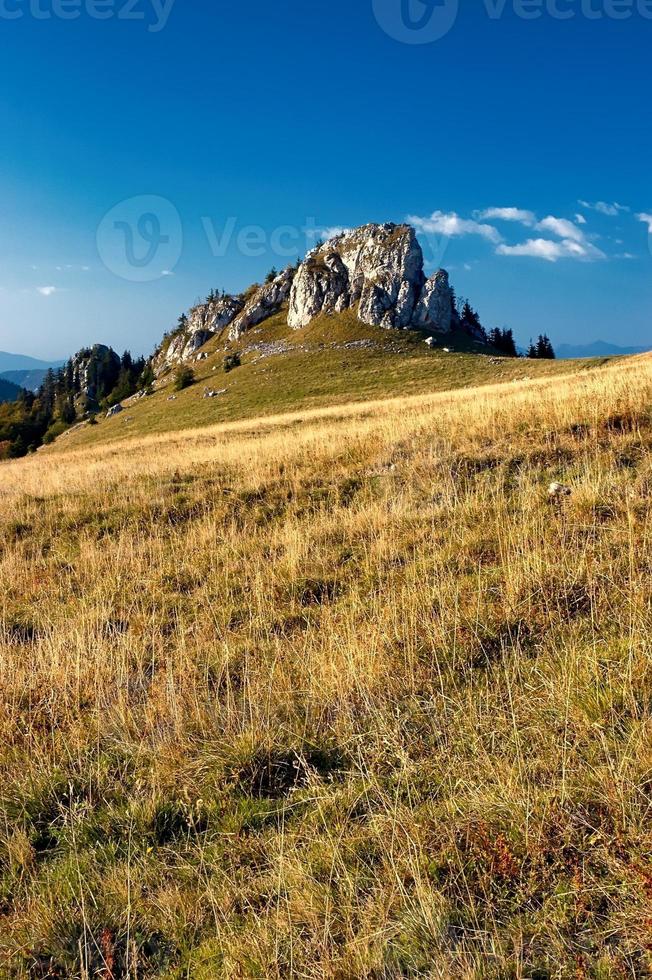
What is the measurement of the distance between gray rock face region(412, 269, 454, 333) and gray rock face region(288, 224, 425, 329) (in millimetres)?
1492

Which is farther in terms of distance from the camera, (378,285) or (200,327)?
(200,327)

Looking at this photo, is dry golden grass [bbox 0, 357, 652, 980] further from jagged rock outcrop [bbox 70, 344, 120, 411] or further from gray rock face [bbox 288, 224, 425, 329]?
jagged rock outcrop [bbox 70, 344, 120, 411]

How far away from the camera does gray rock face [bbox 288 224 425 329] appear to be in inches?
3371

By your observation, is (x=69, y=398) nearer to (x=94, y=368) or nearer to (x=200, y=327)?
(x=94, y=368)

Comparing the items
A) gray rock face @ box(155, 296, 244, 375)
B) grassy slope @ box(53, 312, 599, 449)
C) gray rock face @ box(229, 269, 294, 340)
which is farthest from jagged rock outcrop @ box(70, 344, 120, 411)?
grassy slope @ box(53, 312, 599, 449)

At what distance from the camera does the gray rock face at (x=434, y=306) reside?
86.0 metres

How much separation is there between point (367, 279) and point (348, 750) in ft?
315

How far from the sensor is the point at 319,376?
62625 mm

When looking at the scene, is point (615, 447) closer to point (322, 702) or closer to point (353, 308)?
point (322, 702)

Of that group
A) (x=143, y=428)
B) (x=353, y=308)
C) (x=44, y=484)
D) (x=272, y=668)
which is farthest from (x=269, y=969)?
(x=353, y=308)

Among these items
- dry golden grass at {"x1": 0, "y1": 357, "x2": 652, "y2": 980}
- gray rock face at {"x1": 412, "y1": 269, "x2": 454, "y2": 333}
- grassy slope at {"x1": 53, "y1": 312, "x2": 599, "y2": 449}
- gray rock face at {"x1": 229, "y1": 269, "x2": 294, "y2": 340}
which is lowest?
dry golden grass at {"x1": 0, "y1": 357, "x2": 652, "y2": 980}

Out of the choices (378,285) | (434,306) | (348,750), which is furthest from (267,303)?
(348,750)

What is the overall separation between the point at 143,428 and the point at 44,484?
1761 inches

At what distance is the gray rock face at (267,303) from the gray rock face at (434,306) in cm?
3531
